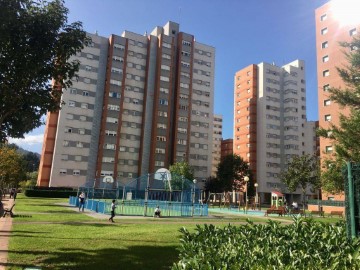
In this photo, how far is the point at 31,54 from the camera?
425 inches

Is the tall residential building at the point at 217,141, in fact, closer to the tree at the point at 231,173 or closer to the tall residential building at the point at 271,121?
the tall residential building at the point at 271,121

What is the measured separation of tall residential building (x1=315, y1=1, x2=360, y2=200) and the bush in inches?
1926

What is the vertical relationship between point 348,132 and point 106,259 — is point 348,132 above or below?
above

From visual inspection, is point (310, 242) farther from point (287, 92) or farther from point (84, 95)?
point (287, 92)

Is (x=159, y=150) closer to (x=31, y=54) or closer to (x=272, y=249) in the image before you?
(x=31, y=54)

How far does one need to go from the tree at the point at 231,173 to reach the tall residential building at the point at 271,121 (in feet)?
46.0

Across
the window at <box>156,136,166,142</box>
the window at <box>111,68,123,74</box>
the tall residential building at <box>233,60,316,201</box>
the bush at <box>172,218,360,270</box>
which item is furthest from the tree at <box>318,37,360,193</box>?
the tall residential building at <box>233,60,316,201</box>

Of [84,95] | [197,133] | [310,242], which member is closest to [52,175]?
[84,95]

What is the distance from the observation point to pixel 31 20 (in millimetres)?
10586

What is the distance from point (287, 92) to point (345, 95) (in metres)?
74.7

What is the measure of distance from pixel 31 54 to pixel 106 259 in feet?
23.7

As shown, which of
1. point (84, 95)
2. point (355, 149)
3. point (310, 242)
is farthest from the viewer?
point (84, 95)

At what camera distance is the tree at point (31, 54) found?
10.5m

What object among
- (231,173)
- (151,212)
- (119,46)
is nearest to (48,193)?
(151,212)
